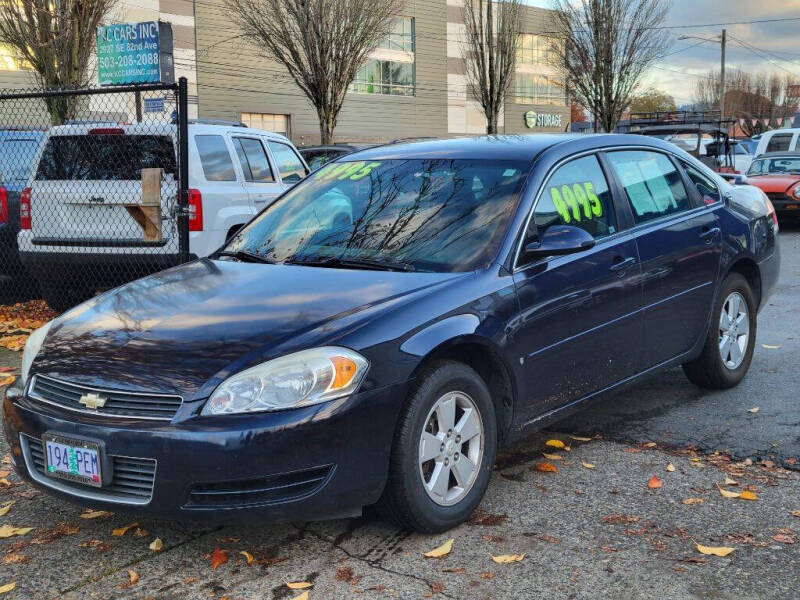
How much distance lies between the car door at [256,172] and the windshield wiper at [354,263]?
490 cm

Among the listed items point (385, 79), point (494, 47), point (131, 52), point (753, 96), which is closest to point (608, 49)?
point (494, 47)

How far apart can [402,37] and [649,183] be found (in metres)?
40.4

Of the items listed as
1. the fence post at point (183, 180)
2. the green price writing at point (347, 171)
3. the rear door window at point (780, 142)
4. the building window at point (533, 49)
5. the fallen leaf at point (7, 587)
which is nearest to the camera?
the fallen leaf at point (7, 587)

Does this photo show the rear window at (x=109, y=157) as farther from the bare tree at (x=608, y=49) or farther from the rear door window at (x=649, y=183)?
the bare tree at (x=608, y=49)

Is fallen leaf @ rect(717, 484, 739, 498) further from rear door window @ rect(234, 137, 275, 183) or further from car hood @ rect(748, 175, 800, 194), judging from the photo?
car hood @ rect(748, 175, 800, 194)

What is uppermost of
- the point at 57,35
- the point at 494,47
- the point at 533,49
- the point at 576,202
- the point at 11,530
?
the point at 533,49

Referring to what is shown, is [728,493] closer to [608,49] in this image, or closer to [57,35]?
[57,35]

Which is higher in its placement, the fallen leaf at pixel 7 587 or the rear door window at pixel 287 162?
the rear door window at pixel 287 162

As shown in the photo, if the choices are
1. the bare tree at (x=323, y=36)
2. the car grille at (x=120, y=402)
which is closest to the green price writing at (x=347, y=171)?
the car grille at (x=120, y=402)

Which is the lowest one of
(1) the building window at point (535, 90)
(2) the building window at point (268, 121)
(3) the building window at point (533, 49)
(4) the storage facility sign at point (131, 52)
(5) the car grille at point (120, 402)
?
(5) the car grille at point (120, 402)

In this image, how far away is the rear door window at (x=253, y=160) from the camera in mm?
9461

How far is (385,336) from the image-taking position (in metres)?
3.53

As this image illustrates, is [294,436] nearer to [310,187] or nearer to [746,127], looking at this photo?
[310,187]

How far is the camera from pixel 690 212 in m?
5.49
